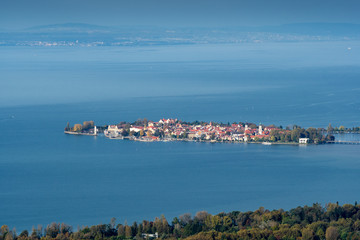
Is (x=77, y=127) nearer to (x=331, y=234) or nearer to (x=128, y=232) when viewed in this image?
(x=128, y=232)

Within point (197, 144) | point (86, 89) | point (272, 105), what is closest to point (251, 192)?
point (197, 144)

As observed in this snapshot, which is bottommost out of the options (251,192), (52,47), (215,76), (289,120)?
(251,192)

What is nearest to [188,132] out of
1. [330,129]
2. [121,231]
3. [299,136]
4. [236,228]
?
[299,136]

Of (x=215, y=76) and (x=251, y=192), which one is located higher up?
(x=215, y=76)

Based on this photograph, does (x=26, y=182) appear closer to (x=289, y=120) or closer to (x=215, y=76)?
(x=289, y=120)

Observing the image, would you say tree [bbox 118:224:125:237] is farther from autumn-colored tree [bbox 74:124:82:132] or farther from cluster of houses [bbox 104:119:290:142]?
autumn-colored tree [bbox 74:124:82:132]

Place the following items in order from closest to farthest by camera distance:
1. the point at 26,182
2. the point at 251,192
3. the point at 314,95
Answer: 1. the point at 251,192
2. the point at 26,182
3. the point at 314,95

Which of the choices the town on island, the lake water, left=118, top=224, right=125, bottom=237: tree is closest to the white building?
the town on island

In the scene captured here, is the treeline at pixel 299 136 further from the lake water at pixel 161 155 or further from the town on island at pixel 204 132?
the lake water at pixel 161 155
